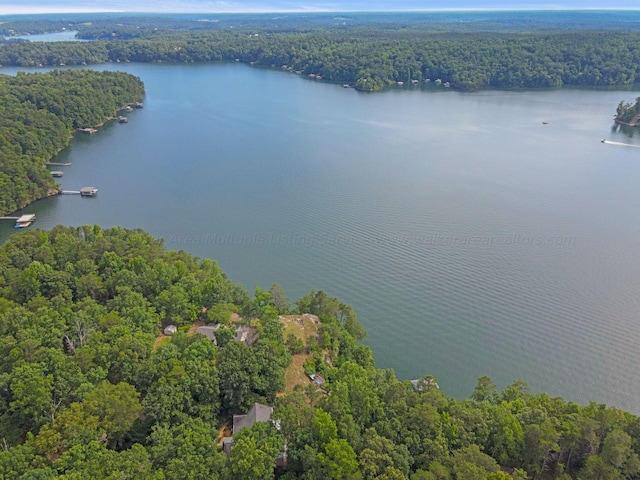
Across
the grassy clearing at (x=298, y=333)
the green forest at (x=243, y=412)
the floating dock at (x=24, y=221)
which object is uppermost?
the green forest at (x=243, y=412)

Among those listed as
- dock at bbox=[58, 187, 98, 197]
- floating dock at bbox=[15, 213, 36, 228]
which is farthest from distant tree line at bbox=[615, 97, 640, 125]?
floating dock at bbox=[15, 213, 36, 228]

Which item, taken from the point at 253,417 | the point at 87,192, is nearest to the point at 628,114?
the point at 87,192

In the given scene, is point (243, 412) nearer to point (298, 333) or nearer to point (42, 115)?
point (298, 333)

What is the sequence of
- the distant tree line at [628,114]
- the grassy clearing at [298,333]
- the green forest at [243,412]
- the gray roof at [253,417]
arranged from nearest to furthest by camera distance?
the green forest at [243,412], the gray roof at [253,417], the grassy clearing at [298,333], the distant tree line at [628,114]

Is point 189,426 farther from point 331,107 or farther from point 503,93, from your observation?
point 503,93

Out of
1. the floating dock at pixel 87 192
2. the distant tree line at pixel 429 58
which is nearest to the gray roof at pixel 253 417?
the floating dock at pixel 87 192

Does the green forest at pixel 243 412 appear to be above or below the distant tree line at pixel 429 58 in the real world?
below

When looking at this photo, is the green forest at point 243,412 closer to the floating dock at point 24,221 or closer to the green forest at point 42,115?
the floating dock at point 24,221
